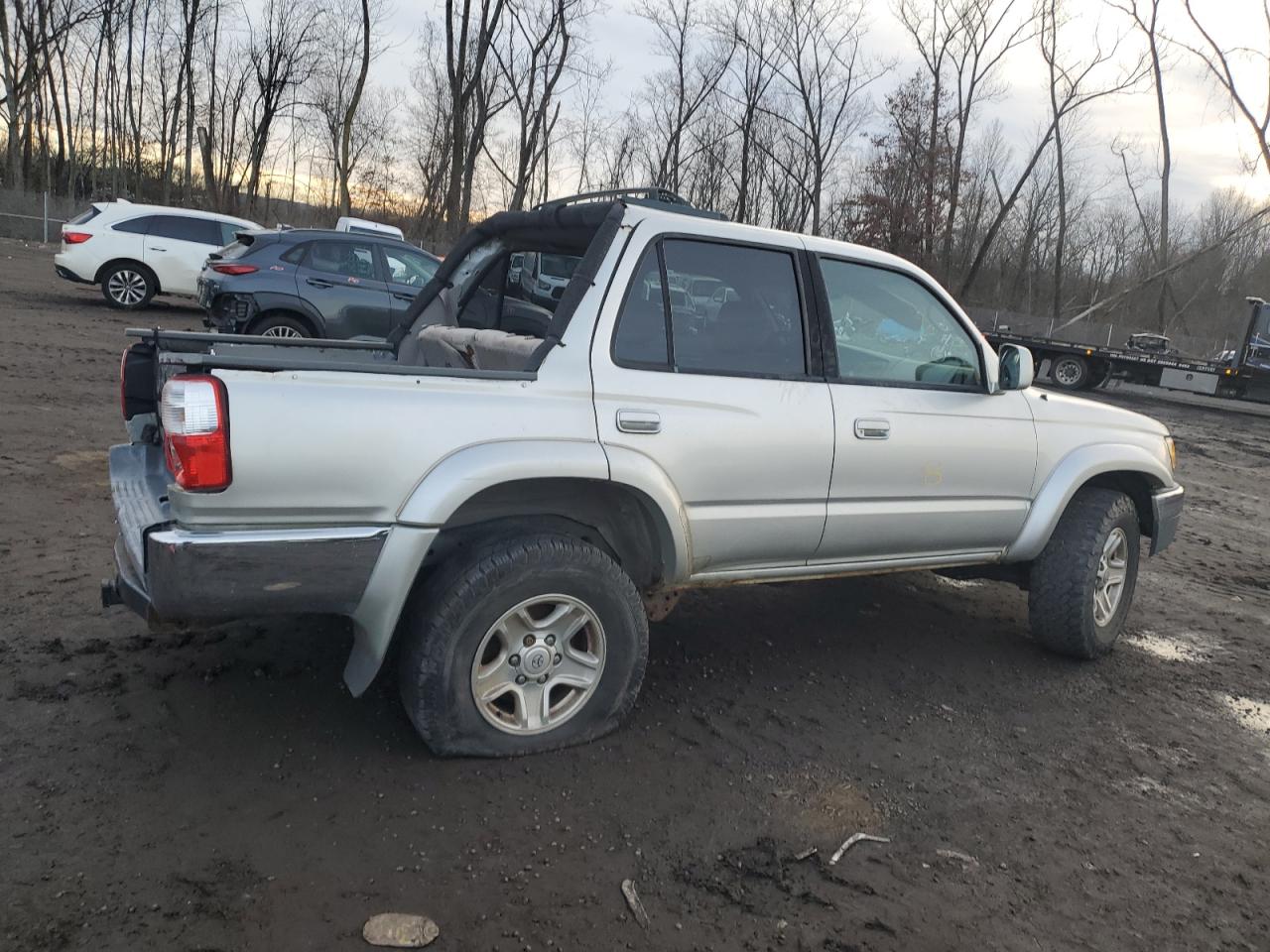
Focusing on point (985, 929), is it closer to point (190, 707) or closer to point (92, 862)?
point (92, 862)

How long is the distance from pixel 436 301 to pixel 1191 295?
192 feet

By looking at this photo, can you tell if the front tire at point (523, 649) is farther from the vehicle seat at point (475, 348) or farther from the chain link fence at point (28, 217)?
the chain link fence at point (28, 217)

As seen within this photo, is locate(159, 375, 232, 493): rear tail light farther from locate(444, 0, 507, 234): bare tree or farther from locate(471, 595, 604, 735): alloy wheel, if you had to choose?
locate(444, 0, 507, 234): bare tree

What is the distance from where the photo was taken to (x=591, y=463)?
3.15 m

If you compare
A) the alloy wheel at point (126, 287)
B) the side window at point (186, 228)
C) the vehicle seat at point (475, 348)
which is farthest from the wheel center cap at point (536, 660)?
the alloy wheel at point (126, 287)

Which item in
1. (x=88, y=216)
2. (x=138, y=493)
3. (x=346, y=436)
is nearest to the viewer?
(x=346, y=436)

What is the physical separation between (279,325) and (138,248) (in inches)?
212

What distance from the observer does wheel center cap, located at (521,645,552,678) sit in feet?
10.5

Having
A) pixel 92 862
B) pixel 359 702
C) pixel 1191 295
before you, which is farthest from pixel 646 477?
pixel 1191 295

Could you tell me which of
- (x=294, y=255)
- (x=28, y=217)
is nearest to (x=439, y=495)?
(x=294, y=255)

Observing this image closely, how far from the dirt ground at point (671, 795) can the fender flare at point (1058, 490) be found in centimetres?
63

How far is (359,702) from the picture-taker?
3562mm

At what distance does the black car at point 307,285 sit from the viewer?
10625mm

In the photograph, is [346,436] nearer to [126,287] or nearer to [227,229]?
[227,229]
